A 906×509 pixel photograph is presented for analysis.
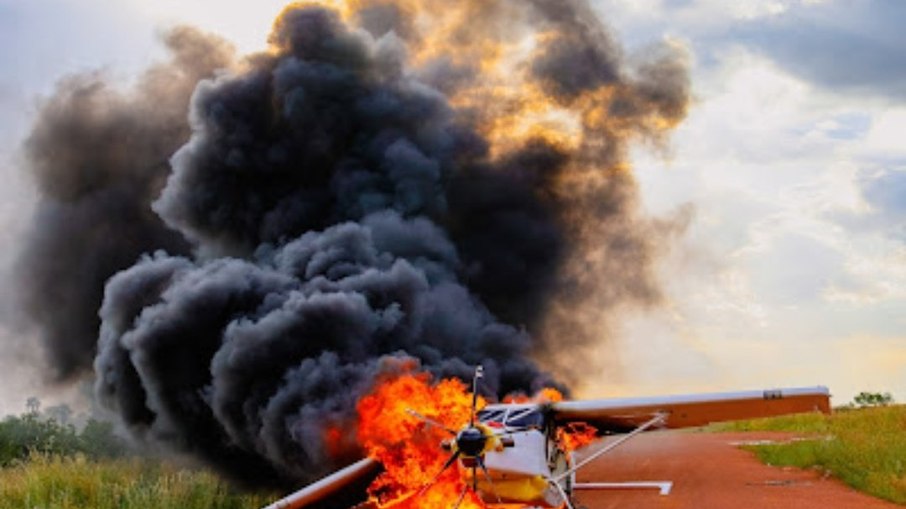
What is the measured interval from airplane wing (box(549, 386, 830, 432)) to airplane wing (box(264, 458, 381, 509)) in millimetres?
4826

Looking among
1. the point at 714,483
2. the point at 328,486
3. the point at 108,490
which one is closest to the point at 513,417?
the point at 328,486

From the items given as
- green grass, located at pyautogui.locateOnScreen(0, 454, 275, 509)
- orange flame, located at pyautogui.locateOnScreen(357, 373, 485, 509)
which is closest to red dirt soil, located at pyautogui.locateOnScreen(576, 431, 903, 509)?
orange flame, located at pyautogui.locateOnScreen(357, 373, 485, 509)

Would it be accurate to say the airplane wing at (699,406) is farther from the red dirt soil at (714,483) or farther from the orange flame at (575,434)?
the red dirt soil at (714,483)

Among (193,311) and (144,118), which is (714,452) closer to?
(193,311)

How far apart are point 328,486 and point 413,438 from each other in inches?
106

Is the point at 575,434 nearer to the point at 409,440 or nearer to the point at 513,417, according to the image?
the point at 513,417

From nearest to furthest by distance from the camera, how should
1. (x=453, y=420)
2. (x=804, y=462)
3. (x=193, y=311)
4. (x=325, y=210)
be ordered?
1. (x=453, y=420)
2. (x=193, y=311)
3. (x=804, y=462)
4. (x=325, y=210)

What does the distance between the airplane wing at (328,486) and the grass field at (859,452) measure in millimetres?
12964

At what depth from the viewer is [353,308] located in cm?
2550

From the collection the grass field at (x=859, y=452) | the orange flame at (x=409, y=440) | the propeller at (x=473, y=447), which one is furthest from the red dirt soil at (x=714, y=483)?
the propeller at (x=473, y=447)

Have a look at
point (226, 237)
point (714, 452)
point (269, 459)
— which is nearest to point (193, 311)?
point (269, 459)

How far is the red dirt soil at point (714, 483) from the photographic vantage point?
73.3ft

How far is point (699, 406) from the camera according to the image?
21062 mm

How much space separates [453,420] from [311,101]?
16.7 m
